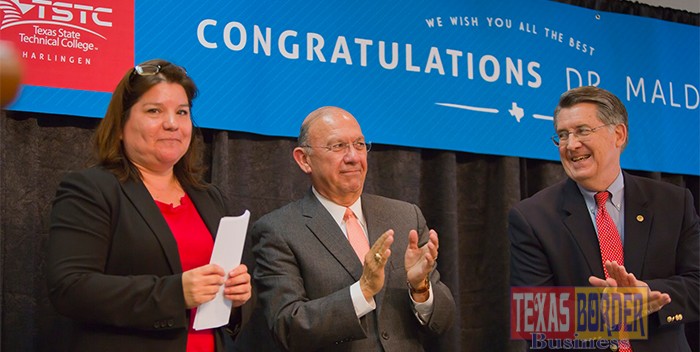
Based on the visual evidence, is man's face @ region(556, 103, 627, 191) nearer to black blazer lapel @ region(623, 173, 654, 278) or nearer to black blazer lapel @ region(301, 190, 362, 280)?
black blazer lapel @ region(623, 173, 654, 278)

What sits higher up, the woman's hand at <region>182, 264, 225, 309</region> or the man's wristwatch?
the man's wristwatch

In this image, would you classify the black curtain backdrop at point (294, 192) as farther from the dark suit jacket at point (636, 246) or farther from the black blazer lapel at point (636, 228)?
the black blazer lapel at point (636, 228)

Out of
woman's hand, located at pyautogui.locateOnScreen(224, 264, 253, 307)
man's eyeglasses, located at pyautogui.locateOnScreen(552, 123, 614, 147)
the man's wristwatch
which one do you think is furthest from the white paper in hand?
man's eyeglasses, located at pyautogui.locateOnScreen(552, 123, 614, 147)

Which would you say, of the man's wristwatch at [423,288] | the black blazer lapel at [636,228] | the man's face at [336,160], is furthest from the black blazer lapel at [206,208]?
the black blazer lapel at [636,228]

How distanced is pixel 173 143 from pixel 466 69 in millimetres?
1883

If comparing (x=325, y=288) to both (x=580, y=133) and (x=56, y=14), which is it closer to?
(x=580, y=133)

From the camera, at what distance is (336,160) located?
8.99ft

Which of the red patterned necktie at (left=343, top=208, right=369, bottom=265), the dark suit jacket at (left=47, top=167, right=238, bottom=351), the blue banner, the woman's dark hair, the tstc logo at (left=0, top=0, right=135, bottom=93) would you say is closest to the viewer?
the dark suit jacket at (left=47, top=167, right=238, bottom=351)

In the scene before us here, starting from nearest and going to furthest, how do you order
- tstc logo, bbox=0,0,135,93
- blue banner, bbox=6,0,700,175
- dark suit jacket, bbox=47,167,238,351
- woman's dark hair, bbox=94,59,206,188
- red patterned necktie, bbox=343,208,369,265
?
dark suit jacket, bbox=47,167,238,351 → woman's dark hair, bbox=94,59,206,188 → red patterned necktie, bbox=343,208,369,265 → tstc logo, bbox=0,0,135,93 → blue banner, bbox=6,0,700,175

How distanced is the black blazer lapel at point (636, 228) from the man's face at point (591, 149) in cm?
10

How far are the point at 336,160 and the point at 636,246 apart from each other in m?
1.04

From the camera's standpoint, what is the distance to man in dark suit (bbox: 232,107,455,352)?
7.81 ft

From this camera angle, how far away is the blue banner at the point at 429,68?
310cm

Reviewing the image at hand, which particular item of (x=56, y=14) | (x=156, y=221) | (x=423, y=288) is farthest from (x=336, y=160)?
(x=56, y=14)
